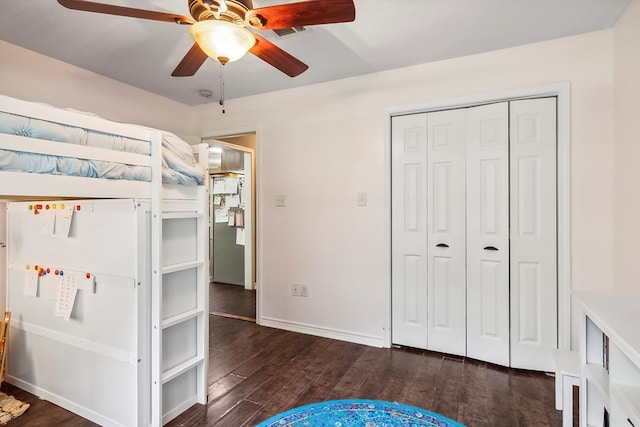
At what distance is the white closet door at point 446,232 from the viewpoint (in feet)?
8.60

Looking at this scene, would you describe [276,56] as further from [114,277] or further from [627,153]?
[627,153]

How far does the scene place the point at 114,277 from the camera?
173 centimetres

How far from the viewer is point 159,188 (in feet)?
5.62

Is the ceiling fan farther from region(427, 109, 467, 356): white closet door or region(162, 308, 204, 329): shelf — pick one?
region(427, 109, 467, 356): white closet door

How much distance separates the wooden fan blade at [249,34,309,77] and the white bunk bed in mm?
692

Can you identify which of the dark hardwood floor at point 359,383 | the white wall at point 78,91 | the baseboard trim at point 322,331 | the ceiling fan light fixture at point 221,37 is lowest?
the dark hardwood floor at point 359,383

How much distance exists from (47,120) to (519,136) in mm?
2813

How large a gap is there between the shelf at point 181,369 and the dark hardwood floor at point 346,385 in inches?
10.5

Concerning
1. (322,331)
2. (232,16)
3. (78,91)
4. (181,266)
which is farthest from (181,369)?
(78,91)

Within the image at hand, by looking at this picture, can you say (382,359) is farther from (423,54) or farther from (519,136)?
(423,54)

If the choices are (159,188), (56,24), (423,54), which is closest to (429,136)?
(423,54)

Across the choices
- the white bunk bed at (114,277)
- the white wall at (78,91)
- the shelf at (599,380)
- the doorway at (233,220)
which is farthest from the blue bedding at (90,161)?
the doorway at (233,220)

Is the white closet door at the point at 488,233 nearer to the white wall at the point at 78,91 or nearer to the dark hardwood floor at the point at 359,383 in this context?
the dark hardwood floor at the point at 359,383

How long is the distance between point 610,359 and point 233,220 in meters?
4.73
